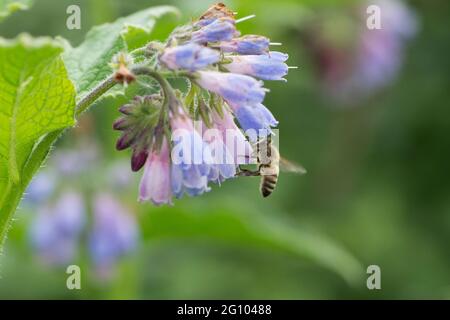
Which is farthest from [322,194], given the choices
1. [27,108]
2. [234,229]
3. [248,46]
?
[27,108]

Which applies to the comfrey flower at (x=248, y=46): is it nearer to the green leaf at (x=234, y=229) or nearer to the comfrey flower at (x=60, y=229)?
the green leaf at (x=234, y=229)

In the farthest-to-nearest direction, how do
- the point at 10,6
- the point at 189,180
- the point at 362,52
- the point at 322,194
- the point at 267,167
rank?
the point at 322,194 < the point at 362,52 < the point at 267,167 < the point at 10,6 < the point at 189,180

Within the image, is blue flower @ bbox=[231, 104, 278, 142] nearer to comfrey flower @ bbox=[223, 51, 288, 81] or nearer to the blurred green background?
comfrey flower @ bbox=[223, 51, 288, 81]

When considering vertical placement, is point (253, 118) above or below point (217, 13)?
below

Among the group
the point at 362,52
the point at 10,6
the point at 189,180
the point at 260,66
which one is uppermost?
the point at 362,52

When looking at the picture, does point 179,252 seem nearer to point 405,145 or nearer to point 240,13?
point 405,145

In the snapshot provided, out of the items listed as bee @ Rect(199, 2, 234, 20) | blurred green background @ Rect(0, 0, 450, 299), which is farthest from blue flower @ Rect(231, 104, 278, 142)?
blurred green background @ Rect(0, 0, 450, 299)

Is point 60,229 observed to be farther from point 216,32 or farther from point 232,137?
point 216,32

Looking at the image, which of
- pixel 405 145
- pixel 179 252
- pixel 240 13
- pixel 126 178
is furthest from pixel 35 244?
pixel 405 145
